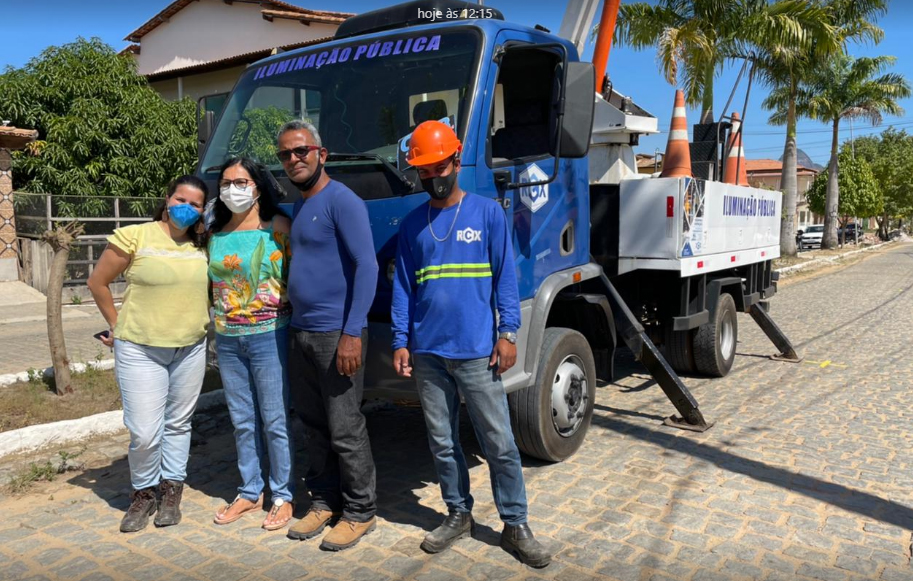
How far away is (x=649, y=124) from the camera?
5.79 metres

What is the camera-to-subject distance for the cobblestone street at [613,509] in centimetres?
335

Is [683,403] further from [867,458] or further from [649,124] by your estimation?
[649,124]

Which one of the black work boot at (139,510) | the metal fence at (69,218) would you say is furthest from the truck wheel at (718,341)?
the metal fence at (69,218)

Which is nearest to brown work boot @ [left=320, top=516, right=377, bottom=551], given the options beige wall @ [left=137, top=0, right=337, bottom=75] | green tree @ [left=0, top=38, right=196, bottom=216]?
green tree @ [left=0, top=38, right=196, bottom=216]

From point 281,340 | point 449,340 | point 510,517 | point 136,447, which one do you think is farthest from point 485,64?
point 136,447

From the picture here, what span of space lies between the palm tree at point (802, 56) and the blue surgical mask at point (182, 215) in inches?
713

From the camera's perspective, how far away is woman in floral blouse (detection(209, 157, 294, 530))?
3574 mm

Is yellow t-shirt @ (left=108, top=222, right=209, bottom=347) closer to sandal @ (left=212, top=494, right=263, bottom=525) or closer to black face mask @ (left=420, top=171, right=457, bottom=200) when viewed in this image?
sandal @ (left=212, top=494, right=263, bottom=525)

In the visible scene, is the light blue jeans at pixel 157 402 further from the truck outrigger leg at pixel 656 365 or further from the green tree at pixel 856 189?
the green tree at pixel 856 189

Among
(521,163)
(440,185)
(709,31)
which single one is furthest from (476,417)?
(709,31)

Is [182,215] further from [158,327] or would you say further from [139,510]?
[139,510]

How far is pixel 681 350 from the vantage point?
7.04m

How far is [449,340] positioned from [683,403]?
9.09 feet

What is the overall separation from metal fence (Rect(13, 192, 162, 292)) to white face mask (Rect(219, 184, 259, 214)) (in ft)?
32.8
